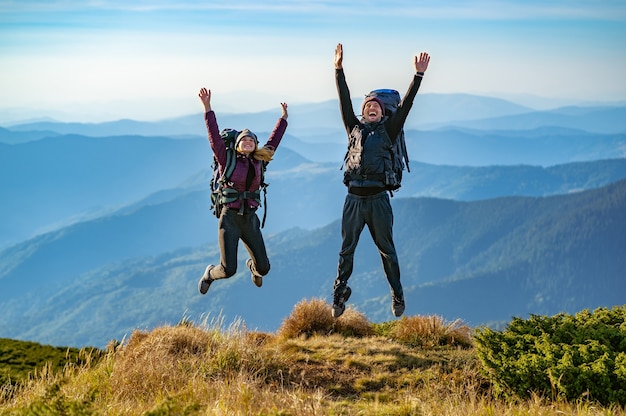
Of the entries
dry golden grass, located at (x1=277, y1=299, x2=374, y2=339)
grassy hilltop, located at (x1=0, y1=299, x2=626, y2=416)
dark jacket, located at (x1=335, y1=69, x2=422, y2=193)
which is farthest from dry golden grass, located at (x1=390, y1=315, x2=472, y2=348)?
dark jacket, located at (x1=335, y1=69, x2=422, y2=193)

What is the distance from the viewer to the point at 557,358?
1209cm

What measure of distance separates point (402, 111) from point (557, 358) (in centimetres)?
476

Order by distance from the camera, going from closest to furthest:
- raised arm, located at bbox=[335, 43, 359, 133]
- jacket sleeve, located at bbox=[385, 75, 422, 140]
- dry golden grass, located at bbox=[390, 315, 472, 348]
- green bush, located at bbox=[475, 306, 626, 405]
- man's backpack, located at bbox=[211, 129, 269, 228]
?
green bush, located at bbox=[475, 306, 626, 405] < jacket sleeve, located at bbox=[385, 75, 422, 140] < raised arm, located at bbox=[335, 43, 359, 133] < man's backpack, located at bbox=[211, 129, 269, 228] < dry golden grass, located at bbox=[390, 315, 472, 348]

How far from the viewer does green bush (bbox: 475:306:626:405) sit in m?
11.5

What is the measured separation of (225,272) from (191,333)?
1409mm

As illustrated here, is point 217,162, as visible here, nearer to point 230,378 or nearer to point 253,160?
point 253,160

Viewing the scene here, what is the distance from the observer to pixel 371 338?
53.4 ft

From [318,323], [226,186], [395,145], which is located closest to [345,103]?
[395,145]

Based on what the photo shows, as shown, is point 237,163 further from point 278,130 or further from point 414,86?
point 414,86

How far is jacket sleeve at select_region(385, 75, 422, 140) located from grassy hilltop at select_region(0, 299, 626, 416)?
149 inches

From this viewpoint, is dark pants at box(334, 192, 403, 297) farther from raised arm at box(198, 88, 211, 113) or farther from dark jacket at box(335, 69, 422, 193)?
raised arm at box(198, 88, 211, 113)

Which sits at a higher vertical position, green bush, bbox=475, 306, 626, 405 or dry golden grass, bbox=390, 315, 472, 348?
dry golden grass, bbox=390, 315, 472, 348

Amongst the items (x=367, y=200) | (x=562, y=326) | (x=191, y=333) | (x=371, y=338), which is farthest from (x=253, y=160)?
(x=562, y=326)

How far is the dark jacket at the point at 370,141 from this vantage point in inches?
520
